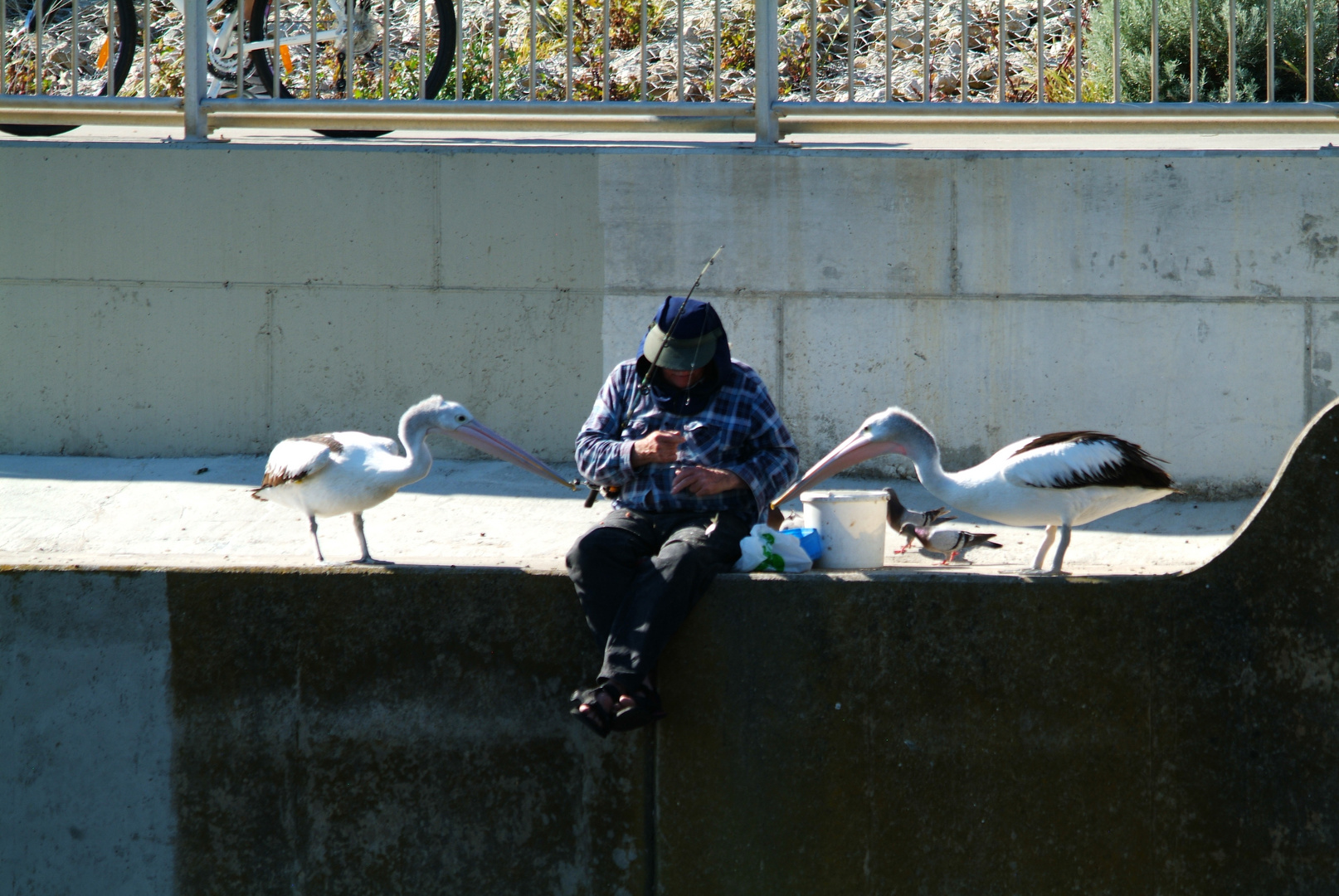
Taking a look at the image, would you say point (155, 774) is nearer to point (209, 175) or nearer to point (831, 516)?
point (831, 516)

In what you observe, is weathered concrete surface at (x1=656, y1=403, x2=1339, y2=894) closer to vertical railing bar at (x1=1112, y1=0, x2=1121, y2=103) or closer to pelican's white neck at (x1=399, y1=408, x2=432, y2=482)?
pelican's white neck at (x1=399, y1=408, x2=432, y2=482)

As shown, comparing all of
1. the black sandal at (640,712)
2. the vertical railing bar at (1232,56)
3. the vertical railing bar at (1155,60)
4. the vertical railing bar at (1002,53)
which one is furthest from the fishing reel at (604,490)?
the vertical railing bar at (1232,56)

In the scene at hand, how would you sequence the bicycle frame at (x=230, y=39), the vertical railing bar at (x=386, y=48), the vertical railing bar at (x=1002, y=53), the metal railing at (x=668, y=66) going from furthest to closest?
the bicycle frame at (x=230, y=39) < the vertical railing bar at (x=386, y=48) < the metal railing at (x=668, y=66) < the vertical railing bar at (x=1002, y=53)

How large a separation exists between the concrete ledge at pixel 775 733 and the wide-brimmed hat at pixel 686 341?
925 millimetres

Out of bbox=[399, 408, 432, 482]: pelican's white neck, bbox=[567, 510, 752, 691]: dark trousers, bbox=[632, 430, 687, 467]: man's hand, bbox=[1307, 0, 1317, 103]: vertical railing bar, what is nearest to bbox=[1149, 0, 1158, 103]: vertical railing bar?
bbox=[1307, 0, 1317, 103]: vertical railing bar

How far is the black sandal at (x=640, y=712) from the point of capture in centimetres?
405

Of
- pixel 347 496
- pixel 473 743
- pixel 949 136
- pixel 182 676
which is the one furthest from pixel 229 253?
pixel 949 136

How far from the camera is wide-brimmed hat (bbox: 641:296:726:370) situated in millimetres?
4742

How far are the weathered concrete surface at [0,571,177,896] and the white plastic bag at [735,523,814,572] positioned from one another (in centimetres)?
204

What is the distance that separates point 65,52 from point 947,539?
10.7 m

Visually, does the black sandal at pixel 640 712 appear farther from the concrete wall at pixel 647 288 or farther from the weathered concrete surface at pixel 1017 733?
the concrete wall at pixel 647 288

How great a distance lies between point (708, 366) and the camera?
192 inches

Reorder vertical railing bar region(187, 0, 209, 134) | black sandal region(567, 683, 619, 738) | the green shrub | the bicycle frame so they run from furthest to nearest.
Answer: the green shrub, the bicycle frame, vertical railing bar region(187, 0, 209, 134), black sandal region(567, 683, 619, 738)

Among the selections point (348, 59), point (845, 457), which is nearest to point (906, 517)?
point (845, 457)
